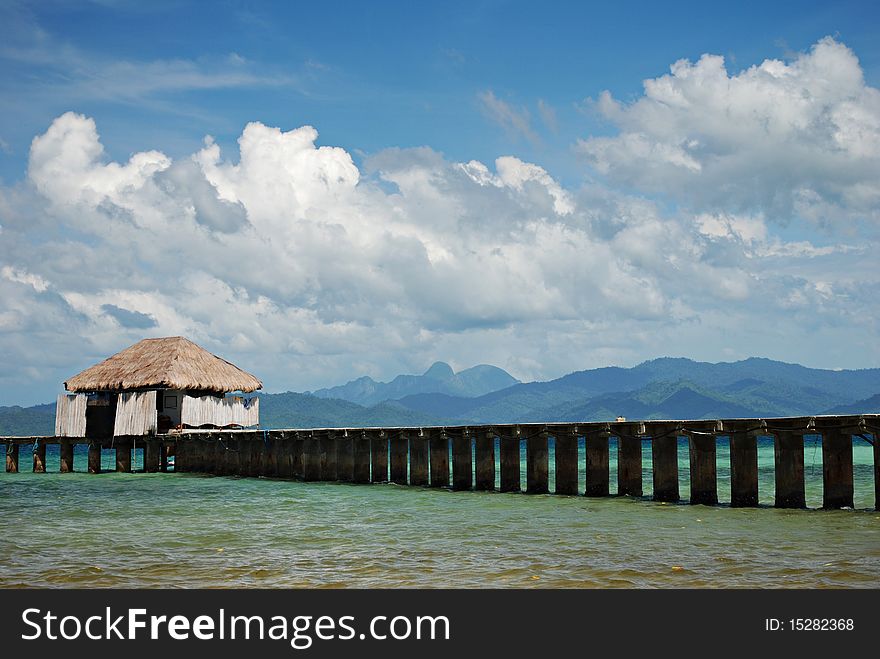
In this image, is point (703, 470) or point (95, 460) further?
point (95, 460)

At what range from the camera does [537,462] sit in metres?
29.0

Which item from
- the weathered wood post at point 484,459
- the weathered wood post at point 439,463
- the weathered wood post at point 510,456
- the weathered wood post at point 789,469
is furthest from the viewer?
the weathered wood post at point 439,463

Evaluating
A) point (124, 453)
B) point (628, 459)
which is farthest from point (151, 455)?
point (628, 459)

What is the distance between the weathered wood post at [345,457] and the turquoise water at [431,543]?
5.52 metres

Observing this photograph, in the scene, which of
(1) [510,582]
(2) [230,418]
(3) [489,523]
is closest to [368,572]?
(1) [510,582]

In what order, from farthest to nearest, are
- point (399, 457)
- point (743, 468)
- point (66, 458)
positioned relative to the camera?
point (66, 458), point (399, 457), point (743, 468)

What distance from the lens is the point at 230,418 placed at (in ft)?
166

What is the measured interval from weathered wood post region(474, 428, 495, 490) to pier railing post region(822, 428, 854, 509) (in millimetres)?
10798

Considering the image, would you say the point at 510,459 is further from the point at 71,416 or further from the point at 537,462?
the point at 71,416

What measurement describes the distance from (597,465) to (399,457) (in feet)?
29.6

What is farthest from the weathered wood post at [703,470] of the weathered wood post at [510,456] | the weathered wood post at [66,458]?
the weathered wood post at [66,458]

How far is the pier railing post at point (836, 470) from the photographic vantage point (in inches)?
864

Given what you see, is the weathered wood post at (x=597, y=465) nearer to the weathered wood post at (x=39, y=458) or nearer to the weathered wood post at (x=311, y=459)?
the weathered wood post at (x=311, y=459)

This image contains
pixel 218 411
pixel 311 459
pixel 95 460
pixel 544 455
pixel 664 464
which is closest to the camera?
pixel 664 464
